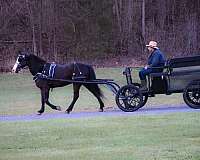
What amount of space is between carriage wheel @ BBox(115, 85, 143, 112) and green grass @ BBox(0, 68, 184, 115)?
1.91m

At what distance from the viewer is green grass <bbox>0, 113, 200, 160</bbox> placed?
920cm

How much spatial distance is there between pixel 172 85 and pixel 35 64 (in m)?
4.09

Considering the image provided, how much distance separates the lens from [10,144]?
417 inches

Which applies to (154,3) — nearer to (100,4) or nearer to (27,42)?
(100,4)

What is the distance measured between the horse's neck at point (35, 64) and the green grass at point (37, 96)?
1466 mm

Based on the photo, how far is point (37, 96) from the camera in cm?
2691

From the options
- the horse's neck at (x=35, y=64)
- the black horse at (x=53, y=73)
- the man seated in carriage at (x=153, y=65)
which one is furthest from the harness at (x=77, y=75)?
the man seated in carriage at (x=153, y=65)

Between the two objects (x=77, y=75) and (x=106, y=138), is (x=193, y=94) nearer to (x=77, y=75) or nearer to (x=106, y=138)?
(x=77, y=75)

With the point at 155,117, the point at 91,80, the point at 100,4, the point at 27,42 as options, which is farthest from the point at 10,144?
the point at 100,4

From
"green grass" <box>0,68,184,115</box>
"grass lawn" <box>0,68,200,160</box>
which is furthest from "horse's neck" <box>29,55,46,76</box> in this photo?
"grass lawn" <box>0,68,200,160</box>

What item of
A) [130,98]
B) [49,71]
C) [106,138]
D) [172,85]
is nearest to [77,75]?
[49,71]

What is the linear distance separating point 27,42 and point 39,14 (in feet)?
8.04

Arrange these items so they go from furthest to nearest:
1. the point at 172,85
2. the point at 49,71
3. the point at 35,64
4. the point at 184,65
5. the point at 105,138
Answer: the point at 35,64
the point at 49,71
the point at 172,85
the point at 184,65
the point at 105,138

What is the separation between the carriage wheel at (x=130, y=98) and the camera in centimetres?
1638
